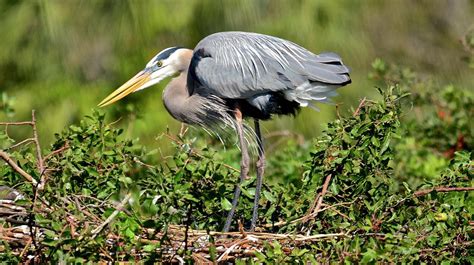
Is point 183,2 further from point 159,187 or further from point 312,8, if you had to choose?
point 159,187

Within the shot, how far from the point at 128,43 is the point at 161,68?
15.0ft

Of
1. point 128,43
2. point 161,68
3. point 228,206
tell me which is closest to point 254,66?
point 161,68

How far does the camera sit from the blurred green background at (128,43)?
9914 mm

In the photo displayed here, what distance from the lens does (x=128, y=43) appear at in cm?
1000

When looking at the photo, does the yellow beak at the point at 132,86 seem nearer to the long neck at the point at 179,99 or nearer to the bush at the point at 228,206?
the long neck at the point at 179,99

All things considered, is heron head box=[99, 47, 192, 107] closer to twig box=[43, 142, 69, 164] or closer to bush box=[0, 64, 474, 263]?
bush box=[0, 64, 474, 263]

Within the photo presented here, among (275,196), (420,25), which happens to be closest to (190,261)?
(275,196)

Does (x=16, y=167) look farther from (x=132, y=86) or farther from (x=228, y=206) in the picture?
(x=132, y=86)

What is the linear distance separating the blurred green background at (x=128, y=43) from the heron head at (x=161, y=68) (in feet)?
12.0

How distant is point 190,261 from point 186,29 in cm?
657

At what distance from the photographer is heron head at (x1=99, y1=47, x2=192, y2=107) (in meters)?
5.45

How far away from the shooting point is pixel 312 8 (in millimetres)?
10469

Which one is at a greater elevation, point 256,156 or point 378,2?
point 256,156

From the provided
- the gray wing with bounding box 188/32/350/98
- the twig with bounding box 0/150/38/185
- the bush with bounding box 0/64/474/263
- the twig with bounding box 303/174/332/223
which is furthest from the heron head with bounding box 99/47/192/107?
the twig with bounding box 0/150/38/185
